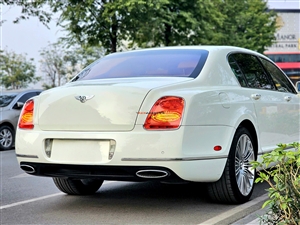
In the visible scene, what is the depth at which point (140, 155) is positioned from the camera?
4.46 meters

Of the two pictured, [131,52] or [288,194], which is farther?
[131,52]

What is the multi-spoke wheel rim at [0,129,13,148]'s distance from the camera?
12.8m

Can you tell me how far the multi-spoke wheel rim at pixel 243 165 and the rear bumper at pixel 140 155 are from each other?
1.07 feet

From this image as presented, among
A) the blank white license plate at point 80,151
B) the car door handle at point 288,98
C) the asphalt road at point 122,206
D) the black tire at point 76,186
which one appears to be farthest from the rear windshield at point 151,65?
the car door handle at point 288,98

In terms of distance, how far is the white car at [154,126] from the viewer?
4.48m

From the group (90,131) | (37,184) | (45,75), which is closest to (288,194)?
(90,131)

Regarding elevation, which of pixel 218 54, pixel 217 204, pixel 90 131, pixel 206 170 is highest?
pixel 218 54

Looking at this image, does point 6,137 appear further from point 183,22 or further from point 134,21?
point 183,22

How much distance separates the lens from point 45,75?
54.0m

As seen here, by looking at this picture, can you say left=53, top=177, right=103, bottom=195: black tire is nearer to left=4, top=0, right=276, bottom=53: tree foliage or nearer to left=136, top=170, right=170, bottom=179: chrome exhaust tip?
left=136, top=170, right=170, bottom=179: chrome exhaust tip

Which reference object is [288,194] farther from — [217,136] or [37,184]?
[37,184]

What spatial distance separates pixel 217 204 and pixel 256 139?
2.71 feet

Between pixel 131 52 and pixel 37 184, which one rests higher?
pixel 131 52

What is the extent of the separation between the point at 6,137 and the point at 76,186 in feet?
24.8
